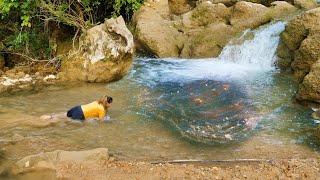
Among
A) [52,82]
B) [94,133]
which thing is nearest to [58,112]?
[94,133]

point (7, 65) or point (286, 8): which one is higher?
point (286, 8)

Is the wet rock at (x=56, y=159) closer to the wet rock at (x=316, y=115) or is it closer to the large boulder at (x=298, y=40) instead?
the wet rock at (x=316, y=115)

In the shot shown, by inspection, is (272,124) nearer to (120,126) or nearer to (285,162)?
(285,162)

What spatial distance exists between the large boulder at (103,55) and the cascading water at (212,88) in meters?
0.73

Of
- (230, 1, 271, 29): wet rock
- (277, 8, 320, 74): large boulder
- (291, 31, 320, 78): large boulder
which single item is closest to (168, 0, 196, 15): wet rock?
(230, 1, 271, 29): wet rock

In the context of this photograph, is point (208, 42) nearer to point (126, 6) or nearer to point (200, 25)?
point (200, 25)

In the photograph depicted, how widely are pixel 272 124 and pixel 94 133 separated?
11.8ft

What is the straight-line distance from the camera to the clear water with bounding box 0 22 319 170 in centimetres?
834

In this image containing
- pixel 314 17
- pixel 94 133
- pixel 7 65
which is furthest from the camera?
pixel 7 65

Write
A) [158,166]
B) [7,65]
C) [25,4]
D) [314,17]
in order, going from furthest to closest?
[7,65], [25,4], [314,17], [158,166]

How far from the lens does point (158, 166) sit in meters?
7.46

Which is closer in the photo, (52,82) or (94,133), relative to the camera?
(94,133)

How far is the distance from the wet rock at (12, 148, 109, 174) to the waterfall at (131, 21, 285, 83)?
17.2ft

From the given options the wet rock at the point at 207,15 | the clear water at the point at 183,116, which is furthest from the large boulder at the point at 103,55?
the wet rock at the point at 207,15
